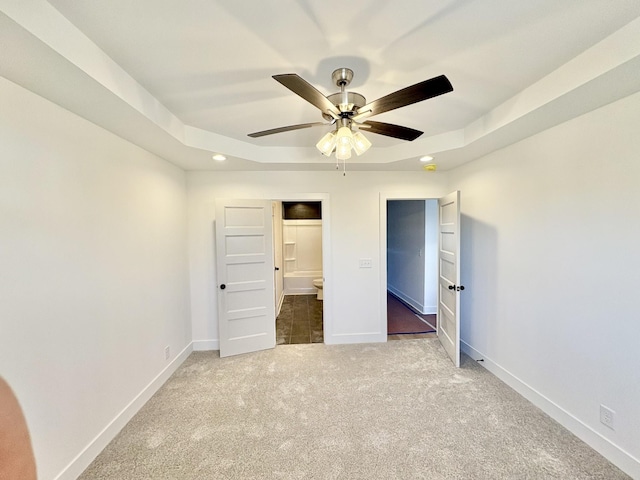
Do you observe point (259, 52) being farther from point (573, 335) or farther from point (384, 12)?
point (573, 335)

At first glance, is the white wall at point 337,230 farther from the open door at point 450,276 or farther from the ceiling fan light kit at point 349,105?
the ceiling fan light kit at point 349,105

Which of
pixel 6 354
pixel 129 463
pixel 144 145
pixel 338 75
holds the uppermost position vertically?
pixel 338 75

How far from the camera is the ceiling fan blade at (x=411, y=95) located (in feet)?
3.71

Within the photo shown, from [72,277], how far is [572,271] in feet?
11.4

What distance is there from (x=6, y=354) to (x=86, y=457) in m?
0.94

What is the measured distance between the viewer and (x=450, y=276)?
3.02 meters

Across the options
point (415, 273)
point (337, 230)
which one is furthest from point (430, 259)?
point (337, 230)

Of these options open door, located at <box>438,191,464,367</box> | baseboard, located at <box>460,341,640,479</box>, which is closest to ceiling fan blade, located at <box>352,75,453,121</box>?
open door, located at <box>438,191,464,367</box>

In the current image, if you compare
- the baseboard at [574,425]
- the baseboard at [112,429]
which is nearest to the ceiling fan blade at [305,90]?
the baseboard at [112,429]

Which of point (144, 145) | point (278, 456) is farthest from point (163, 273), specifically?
point (278, 456)

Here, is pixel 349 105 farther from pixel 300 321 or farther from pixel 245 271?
pixel 300 321

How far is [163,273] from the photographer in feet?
8.76

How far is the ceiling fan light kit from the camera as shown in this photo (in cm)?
118

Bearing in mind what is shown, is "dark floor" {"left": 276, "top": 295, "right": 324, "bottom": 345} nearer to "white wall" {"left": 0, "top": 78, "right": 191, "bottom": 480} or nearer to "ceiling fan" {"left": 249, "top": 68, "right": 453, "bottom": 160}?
"white wall" {"left": 0, "top": 78, "right": 191, "bottom": 480}
